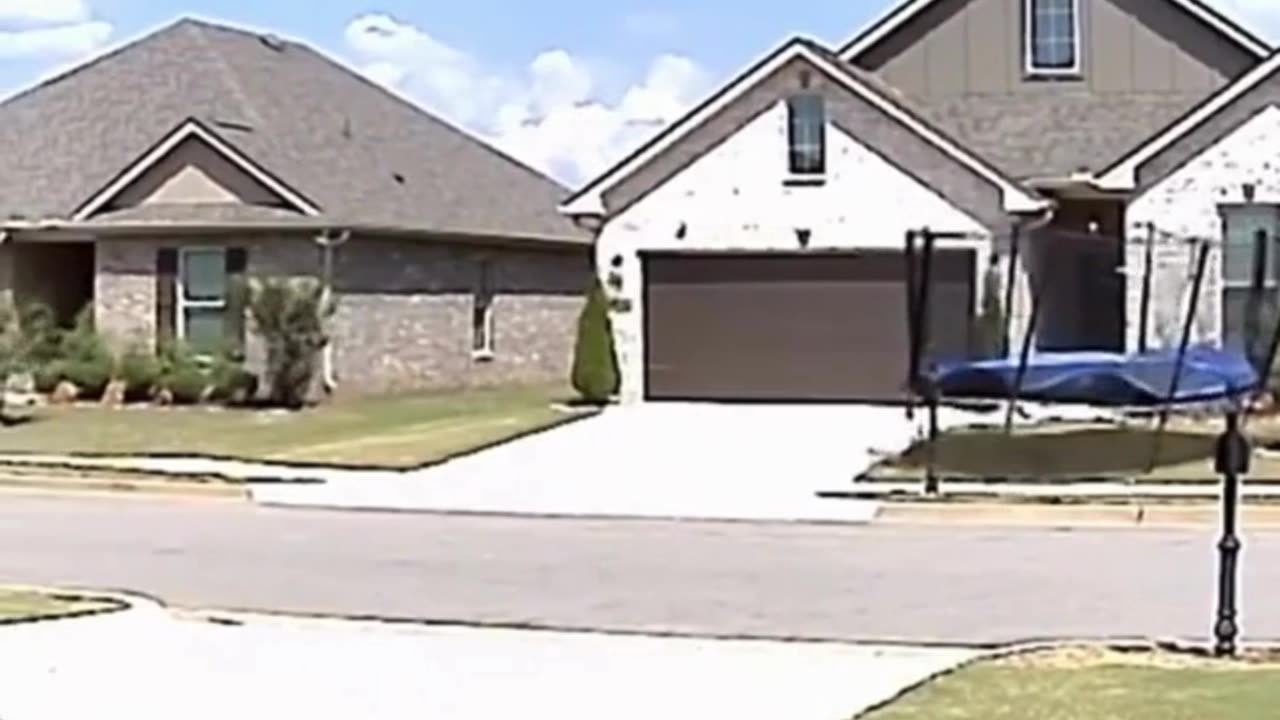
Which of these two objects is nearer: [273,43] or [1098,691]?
[1098,691]

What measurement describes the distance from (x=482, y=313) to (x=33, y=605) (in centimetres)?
2616

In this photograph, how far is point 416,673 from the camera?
42.3 ft

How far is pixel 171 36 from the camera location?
43531 millimetres

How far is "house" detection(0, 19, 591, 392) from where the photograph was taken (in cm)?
3681

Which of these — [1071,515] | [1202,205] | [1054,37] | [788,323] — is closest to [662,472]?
[1071,515]

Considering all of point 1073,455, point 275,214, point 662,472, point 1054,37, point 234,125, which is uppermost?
point 1054,37

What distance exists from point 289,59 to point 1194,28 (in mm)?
15925

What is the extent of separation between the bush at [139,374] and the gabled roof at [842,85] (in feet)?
21.4

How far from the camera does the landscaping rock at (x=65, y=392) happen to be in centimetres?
3734

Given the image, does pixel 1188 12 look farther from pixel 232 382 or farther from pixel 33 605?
pixel 33 605

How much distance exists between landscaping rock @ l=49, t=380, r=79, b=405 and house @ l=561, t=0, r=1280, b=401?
7.93 metres

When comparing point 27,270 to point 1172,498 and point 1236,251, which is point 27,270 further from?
point 1172,498

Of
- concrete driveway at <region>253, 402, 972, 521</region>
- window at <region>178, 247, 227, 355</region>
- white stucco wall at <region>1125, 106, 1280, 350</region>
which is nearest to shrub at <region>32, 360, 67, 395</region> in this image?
window at <region>178, 247, 227, 355</region>

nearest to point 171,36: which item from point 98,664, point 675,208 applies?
point 675,208
